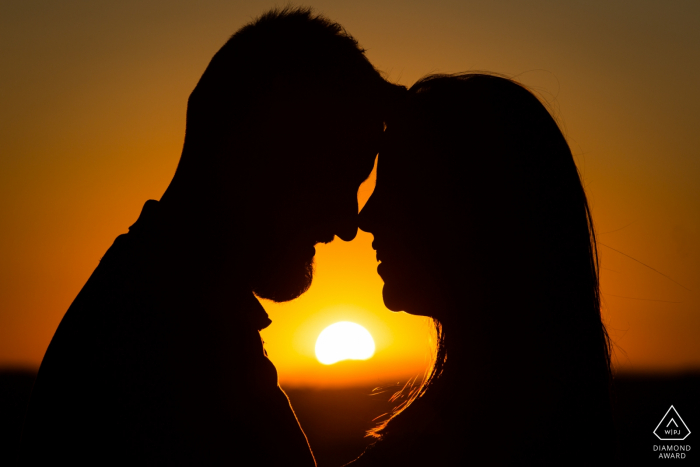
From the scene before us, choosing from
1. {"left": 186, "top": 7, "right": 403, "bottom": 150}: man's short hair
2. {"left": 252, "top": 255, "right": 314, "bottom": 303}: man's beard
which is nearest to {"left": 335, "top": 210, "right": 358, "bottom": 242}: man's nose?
{"left": 252, "top": 255, "right": 314, "bottom": 303}: man's beard

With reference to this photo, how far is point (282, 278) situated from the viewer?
358 cm

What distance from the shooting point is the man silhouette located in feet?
8.04

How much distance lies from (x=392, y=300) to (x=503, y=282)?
2.25ft

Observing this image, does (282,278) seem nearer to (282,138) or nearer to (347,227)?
(347,227)

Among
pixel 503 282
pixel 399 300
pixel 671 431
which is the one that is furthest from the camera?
pixel 671 431

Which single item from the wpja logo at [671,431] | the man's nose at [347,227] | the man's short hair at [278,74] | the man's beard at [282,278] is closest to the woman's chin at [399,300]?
the man's nose at [347,227]

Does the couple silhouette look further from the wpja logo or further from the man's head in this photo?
the wpja logo

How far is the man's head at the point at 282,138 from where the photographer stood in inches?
120

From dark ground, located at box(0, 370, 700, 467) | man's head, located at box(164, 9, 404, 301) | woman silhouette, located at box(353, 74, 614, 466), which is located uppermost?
man's head, located at box(164, 9, 404, 301)

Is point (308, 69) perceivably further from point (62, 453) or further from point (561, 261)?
point (62, 453)

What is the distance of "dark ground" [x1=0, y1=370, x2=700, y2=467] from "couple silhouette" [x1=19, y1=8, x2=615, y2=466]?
1.06 meters

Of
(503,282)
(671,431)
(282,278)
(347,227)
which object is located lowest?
(671,431)

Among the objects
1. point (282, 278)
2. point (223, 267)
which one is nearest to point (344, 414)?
point (282, 278)

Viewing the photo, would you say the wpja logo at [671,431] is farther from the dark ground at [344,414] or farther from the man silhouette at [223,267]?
the man silhouette at [223,267]
